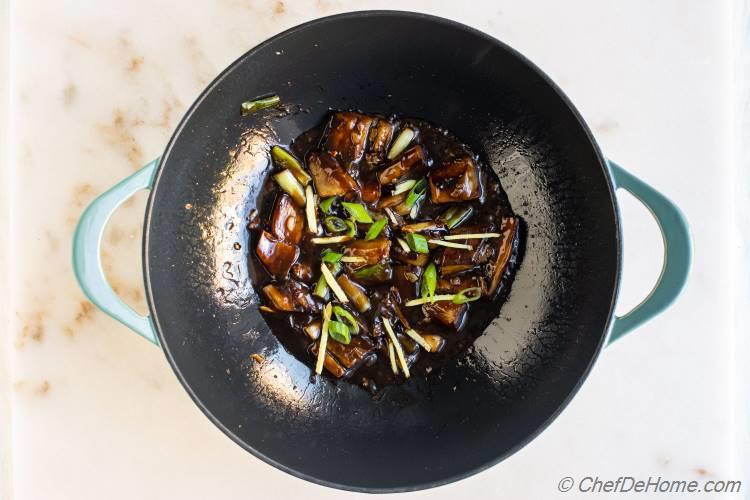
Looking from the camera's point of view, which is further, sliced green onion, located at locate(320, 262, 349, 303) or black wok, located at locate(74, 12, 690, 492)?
sliced green onion, located at locate(320, 262, 349, 303)

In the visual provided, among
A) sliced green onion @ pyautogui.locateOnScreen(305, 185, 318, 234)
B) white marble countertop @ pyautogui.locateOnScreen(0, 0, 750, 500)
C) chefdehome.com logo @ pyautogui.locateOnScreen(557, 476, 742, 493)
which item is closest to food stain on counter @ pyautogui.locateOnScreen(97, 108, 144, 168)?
white marble countertop @ pyautogui.locateOnScreen(0, 0, 750, 500)

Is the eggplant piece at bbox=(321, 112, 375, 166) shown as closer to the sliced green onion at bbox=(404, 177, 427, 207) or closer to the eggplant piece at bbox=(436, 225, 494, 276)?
the sliced green onion at bbox=(404, 177, 427, 207)

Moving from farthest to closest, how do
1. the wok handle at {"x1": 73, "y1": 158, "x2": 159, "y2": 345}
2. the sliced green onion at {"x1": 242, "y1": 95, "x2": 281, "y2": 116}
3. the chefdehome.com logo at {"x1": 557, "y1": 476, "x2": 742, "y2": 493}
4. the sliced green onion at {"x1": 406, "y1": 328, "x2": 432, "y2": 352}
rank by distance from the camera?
the chefdehome.com logo at {"x1": 557, "y1": 476, "x2": 742, "y2": 493}, the sliced green onion at {"x1": 406, "y1": 328, "x2": 432, "y2": 352}, the sliced green onion at {"x1": 242, "y1": 95, "x2": 281, "y2": 116}, the wok handle at {"x1": 73, "y1": 158, "x2": 159, "y2": 345}

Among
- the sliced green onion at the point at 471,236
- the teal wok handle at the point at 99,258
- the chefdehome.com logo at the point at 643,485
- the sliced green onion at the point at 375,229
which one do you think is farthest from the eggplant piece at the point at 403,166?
the chefdehome.com logo at the point at 643,485

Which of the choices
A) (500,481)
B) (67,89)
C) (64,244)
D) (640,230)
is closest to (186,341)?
(64,244)

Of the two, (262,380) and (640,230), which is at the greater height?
(640,230)

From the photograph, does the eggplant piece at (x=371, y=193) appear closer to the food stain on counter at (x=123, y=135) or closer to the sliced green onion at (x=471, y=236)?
the sliced green onion at (x=471, y=236)

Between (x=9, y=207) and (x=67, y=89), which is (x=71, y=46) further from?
(x=9, y=207)

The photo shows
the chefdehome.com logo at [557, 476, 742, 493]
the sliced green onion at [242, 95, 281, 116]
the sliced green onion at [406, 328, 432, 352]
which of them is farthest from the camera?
the chefdehome.com logo at [557, 476, 742, 493]
